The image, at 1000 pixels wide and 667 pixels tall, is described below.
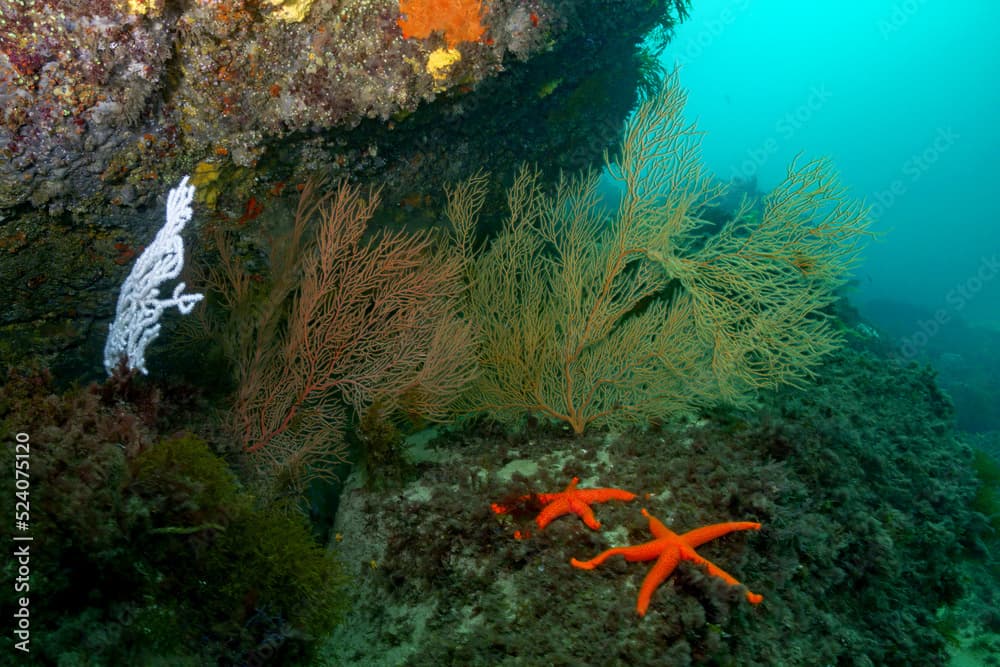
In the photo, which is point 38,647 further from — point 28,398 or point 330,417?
point 330,417

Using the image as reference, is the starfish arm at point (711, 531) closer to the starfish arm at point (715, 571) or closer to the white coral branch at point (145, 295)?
the starfish arm at point (715, 571)

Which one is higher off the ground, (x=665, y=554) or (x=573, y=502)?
(x=573, y=502)

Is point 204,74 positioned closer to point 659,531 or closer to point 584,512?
point 584,512

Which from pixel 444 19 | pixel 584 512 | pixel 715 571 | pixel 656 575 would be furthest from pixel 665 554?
pixel 444 19

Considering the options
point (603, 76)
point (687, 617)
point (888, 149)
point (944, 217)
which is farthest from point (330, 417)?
point (888, 149)

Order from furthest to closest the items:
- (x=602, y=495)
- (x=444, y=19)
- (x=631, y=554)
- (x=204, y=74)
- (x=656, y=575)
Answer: (x=444, y=19)
(x=204, y=74)
(x=602, y=495)
(x=631, y=554)
(x=656, y=575)

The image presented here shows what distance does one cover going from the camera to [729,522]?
3104 mm

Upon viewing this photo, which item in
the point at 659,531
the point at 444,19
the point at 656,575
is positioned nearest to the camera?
the point at 656,575

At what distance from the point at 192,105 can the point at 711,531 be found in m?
4.69

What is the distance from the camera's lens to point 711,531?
290 centimetres

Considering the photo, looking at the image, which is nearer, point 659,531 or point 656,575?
point 656,575

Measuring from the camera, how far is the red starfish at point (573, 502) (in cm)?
318

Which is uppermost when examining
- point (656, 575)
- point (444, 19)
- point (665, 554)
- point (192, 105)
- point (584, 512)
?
point (444, 19)

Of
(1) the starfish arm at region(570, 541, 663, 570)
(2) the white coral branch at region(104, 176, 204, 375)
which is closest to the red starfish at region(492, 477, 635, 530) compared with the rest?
(1) the starfish arm at region(570, 541, 663, 570)
